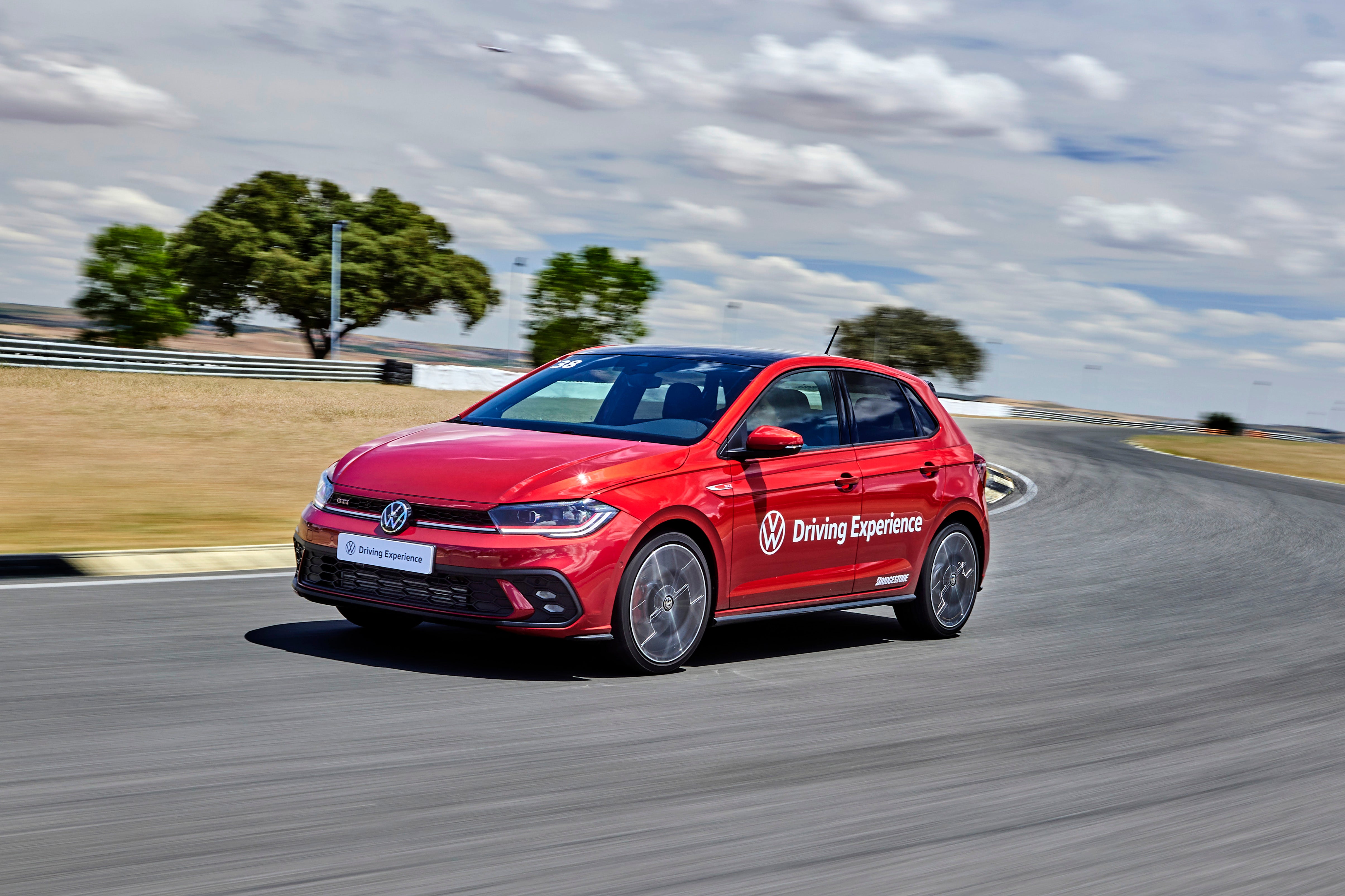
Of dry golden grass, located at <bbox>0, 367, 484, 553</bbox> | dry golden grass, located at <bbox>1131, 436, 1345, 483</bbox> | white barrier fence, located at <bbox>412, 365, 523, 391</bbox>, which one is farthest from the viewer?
white barrier fence, located at <bbox>412, 365, 523, 391</bbox>

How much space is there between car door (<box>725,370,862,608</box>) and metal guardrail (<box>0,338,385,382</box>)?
35.0m

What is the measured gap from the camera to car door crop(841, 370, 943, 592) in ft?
27.0

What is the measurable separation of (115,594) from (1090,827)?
236 inches

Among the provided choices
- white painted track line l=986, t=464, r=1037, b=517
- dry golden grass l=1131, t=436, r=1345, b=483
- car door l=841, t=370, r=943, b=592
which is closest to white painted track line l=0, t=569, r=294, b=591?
car door l=841, t=370, r=943, b=592

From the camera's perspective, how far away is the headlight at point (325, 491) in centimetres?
696

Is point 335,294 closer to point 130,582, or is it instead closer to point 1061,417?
point 1061,417

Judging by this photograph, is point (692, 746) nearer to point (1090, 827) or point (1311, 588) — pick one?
point (1090, 827)

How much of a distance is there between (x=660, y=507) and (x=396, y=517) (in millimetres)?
1238

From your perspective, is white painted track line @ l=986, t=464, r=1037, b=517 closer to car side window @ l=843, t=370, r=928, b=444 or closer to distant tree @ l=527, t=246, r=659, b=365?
car side window @ l=843, t=370, r=928, b=444

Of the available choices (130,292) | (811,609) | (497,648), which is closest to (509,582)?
(497,648)

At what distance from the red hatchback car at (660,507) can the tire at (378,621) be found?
1 centimetres

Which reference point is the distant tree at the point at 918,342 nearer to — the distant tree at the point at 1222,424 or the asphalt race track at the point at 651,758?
the distant tree at the point at 1222,424

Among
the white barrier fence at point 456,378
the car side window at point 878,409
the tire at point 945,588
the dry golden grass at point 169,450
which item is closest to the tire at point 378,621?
the car side window at point 878,409

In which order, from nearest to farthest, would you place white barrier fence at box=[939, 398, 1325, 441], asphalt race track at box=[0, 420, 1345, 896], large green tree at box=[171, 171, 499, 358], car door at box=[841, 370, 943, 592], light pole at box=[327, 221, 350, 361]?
asphalt race track at box=[0, 420, 1345, 896] → car door at box=[841, 370, 943, 592] → light pole at box=[327, 221, 350, 361] → large green tree at box=[171, 171, 499, 358] → white barrier fence at box=[939, 398, 1325, 441]
